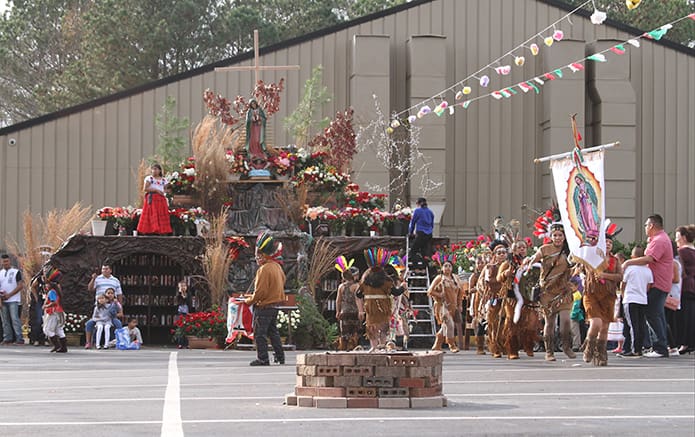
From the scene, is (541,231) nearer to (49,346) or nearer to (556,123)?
(49,346)

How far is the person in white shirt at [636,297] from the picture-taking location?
65.8ft

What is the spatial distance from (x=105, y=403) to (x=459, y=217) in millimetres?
29641

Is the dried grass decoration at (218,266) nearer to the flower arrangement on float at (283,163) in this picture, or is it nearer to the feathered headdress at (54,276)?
the flower arrangement on float at (283,163)

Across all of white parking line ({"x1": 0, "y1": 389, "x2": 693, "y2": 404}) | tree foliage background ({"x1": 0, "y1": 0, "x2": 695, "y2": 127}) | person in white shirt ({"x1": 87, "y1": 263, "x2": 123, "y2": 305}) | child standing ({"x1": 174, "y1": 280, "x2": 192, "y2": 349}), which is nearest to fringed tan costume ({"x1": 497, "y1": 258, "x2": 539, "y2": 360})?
white parking line ({"x1": 0, "y1": 389, "x2": 693, "y2": 404})

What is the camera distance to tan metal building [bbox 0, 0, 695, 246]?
39125mm

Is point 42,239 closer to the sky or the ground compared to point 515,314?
closer to the sky

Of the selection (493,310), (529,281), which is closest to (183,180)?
(493,310)

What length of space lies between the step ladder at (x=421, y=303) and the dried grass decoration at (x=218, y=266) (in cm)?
363

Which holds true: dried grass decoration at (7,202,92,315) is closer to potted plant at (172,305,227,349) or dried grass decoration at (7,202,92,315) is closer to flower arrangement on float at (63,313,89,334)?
flower arrangement on float at (63,313,89,334)

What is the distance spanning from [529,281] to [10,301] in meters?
11.6

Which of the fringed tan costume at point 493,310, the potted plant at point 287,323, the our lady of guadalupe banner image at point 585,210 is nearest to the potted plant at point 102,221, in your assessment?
the potted plant at point 287,323

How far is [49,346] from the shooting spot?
2655 cm

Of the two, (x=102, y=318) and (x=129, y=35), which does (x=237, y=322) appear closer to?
(x=102, y=318)

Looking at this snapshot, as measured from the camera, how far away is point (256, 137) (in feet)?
94.7
